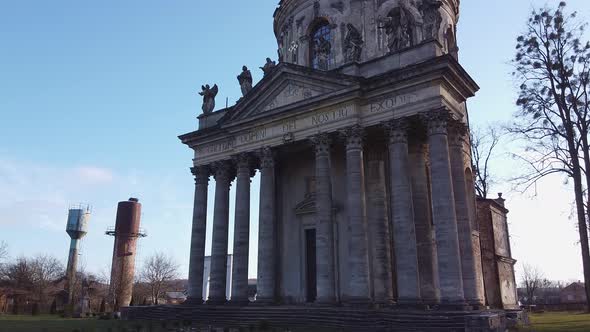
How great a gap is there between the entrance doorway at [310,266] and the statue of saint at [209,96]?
10.6 meters

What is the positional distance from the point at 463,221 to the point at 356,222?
180 inches

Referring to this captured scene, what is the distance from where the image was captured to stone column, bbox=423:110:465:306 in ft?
59.8

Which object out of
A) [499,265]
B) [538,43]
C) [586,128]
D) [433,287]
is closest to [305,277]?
[433,287]

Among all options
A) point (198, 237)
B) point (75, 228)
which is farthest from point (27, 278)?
point (198, 237)

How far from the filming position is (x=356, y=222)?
20906 mm

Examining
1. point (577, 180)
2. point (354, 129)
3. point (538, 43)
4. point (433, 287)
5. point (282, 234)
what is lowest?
point (433, 287)

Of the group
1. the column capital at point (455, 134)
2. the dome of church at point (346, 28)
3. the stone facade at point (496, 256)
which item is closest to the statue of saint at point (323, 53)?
the dome of church at point (346, 28)

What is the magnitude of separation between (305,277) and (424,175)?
829cm

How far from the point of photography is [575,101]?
2380cm

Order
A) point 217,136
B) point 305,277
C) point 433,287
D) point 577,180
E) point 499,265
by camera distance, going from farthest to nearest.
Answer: point 499,265, point 217,136, point 305,277, point 577,180, point 433,287

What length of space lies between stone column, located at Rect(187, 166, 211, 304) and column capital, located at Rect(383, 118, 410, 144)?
12346 mm

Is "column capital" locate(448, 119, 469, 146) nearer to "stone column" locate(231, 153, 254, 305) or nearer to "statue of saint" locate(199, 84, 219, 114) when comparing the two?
"stone column" locate(231, 153, 254, 305)

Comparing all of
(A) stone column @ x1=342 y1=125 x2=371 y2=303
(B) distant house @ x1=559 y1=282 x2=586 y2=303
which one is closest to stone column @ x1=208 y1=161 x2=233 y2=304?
(A) stone column @ x1=342 y1=125 x2=371 y2=303

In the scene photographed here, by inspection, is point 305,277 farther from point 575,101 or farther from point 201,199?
point 575,101
